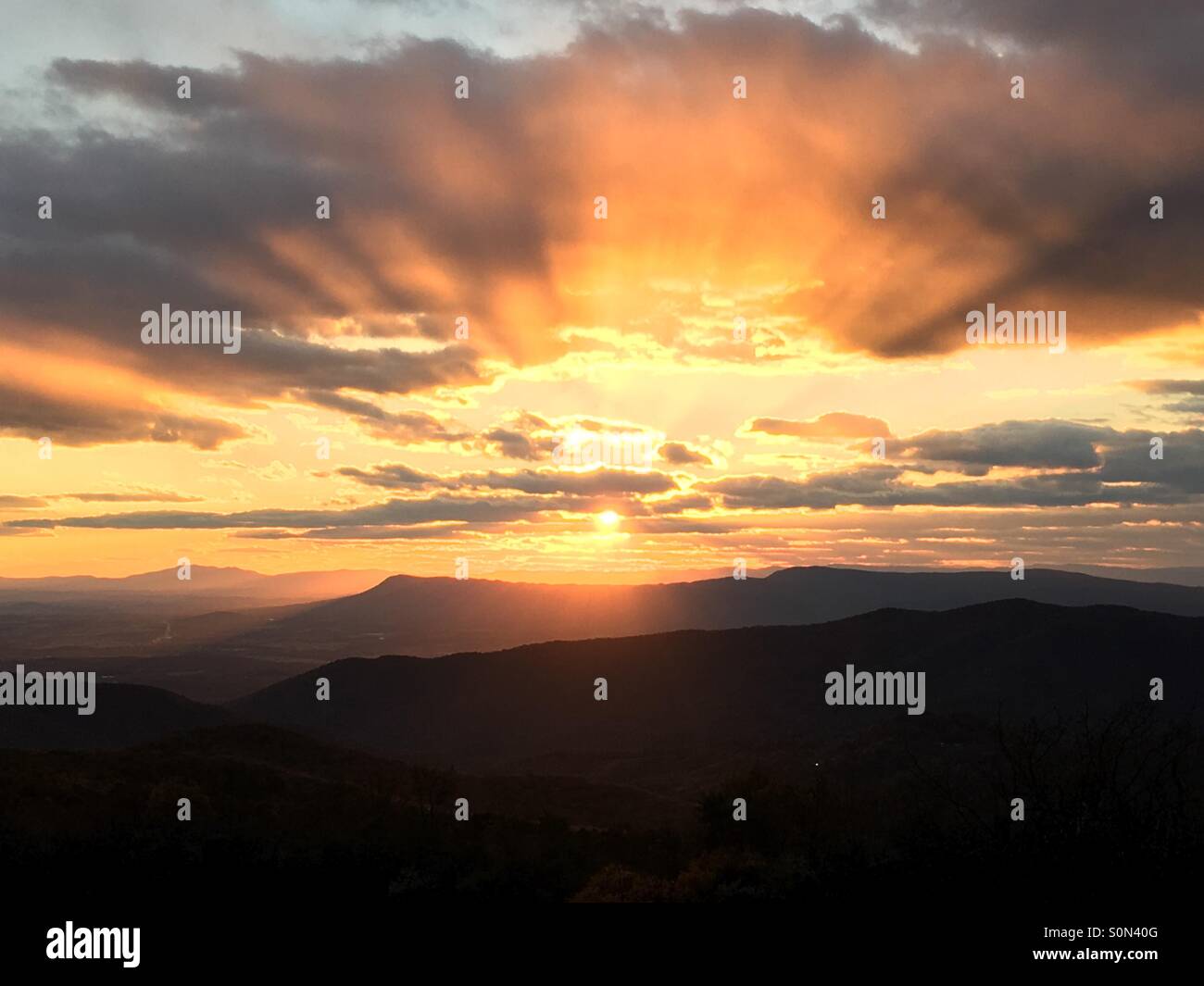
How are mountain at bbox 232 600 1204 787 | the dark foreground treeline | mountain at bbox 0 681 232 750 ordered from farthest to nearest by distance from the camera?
1. mountain at bbox 232 600 1204 787
2. mountain at bbox 0 681 232 750
3. the dark foreground treeline

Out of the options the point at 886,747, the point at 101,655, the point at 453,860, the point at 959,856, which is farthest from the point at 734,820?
the point at 101,655

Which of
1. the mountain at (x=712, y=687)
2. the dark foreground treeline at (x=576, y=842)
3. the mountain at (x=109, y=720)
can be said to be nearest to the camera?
the dark foreground treeline at (x=576, y=842)

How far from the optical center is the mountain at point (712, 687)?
239ft

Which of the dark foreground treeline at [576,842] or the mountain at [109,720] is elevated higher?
the dark foreground treeline at [576,842]

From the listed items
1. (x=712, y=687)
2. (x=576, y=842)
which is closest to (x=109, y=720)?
(x=712, y=687)

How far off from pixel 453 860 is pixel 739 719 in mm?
67451

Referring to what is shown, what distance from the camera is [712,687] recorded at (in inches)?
3629

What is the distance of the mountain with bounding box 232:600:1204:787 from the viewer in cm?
7275

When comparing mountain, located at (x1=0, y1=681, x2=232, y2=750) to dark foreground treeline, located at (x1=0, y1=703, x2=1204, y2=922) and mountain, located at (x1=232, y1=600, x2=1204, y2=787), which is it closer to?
mountain, located at (x1=232, y1=600, x2=1204, y2=787)

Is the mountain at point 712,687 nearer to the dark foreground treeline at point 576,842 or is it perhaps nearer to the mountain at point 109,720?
the mountain at point 109,720

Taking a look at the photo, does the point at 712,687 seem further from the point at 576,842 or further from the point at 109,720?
the point at 576,842

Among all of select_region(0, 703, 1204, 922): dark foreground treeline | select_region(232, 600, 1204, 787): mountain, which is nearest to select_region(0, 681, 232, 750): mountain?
select_region(232, 600, 1204, 787): mountain

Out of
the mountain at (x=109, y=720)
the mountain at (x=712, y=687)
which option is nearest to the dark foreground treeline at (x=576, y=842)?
the mountain at (x=712, y=687)

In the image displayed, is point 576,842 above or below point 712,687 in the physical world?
above
